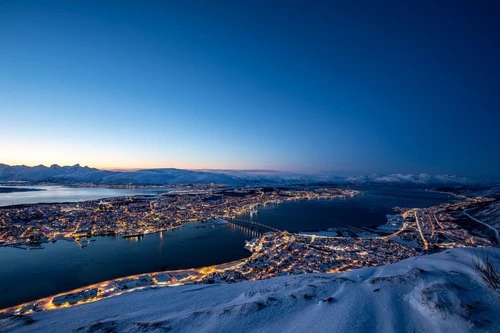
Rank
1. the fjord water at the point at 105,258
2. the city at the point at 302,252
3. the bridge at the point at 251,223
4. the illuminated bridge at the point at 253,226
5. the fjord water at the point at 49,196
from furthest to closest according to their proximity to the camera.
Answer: the fjord water at the point at 49,196 → the bridge at the point at 251,223 → the illuminated bridge at the point at 253,226 → the fjord water at the point at 105,258 → the city at the point at 302,252

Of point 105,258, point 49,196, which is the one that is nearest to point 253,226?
point 105,258

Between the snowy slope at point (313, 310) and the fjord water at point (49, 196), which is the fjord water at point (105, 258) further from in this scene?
the fjord water at point (49, 196)

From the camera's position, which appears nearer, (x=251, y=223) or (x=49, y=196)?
(x=251, y=223)

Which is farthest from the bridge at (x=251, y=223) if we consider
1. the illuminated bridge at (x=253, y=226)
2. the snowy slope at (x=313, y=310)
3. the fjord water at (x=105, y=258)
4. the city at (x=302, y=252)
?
the snowy slope at (x=313, y=310)

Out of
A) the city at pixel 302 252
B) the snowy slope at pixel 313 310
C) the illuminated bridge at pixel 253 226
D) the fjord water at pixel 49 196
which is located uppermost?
the snowy slope at pixel 313 310

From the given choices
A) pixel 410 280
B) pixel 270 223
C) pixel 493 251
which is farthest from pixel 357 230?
pixel 410 280

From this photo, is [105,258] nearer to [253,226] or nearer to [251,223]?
[253,226]

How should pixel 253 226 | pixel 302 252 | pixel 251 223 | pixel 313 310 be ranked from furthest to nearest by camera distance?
1. pixel 251 223
2. pixel 253 226
3. pixel 302 252
4. pixel 313 310

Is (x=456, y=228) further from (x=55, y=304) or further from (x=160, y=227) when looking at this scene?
(x=55, y=304)

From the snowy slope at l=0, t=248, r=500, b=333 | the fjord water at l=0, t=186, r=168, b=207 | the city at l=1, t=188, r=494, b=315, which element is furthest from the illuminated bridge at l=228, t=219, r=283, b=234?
the fjord water at l=0, t=186, r=168, b=207
